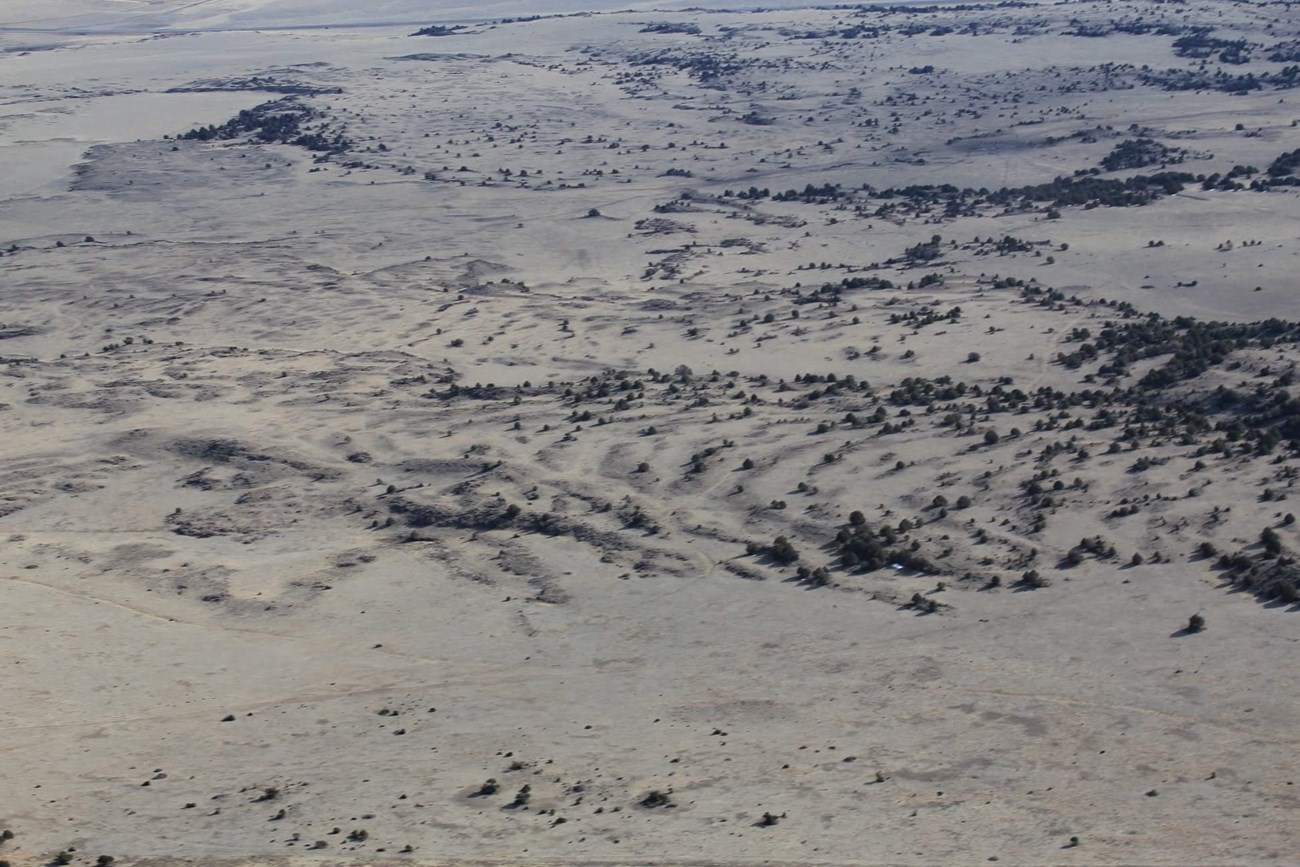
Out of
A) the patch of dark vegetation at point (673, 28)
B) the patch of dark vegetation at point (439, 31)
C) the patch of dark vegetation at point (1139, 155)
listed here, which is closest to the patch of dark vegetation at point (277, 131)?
the patch of dark vegetation at point (1139, 155)

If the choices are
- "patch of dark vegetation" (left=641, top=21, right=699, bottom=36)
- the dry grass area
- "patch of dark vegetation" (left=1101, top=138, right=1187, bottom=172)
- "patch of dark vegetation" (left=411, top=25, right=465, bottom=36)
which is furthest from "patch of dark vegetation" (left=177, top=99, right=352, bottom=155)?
"patch of dark vegetation" (left=411, top=25, right=465, bottom=36)

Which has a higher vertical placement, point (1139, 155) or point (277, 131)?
point (277, 131)

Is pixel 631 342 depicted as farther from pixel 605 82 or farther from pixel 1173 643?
pixel 605 82

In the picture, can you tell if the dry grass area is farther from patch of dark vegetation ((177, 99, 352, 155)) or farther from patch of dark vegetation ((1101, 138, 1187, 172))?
patch of dark vegetation ((177, 99, 352, 155))

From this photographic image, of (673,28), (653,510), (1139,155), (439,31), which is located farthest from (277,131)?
(653,510)

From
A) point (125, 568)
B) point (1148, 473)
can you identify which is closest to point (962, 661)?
point (1148, 473)

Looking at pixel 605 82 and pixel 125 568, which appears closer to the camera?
pixel 125 568

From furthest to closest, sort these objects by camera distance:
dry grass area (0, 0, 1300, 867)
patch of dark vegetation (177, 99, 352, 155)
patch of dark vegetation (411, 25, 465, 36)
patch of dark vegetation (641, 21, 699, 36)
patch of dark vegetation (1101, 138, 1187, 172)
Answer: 1. patch of dark vegetation (411, 25, 465, 36)
2. patch of dark vegetation (641, 21, 699, 36)
3. patch of dark vegetation (177, 99, 352, 155)
4. patch of dark vegetation (1101, 138, 1187, 172)
5. dry grass area (0, 0, 1300, 867)

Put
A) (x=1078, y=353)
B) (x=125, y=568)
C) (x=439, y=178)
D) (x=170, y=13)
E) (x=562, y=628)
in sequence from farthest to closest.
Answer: (x=170, y=13) → (x=439, y=178) → (x=1078, y=353) → (x=125, y=568) → (x=562, y=628)

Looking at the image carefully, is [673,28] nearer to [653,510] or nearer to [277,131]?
[277,131]
